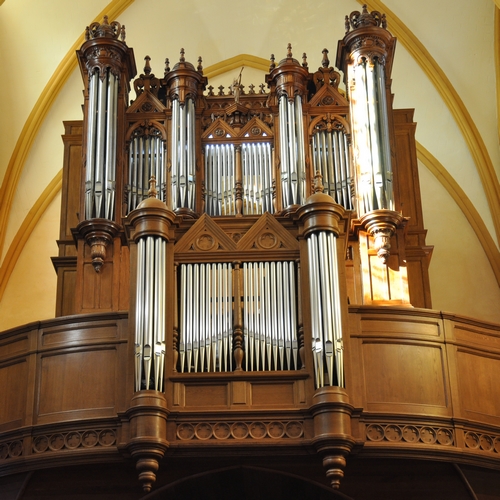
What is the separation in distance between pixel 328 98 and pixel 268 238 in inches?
154

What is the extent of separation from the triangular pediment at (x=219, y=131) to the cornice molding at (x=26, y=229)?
5.06 metres

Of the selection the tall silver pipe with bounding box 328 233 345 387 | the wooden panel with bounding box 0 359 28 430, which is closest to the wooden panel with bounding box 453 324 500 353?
the tall silver pipe with bounding box 328 233 345 387

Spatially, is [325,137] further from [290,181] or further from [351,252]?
[351,252]

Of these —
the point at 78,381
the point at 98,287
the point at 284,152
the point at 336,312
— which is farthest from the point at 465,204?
the point at 78,381

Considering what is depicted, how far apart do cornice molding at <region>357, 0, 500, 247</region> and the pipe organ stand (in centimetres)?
290

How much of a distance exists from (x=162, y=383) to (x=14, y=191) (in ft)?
29.2

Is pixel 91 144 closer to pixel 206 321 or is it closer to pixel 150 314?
pixel 150 314

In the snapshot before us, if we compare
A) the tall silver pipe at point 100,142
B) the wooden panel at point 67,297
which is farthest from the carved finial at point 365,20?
the wooden panel at point 67,297

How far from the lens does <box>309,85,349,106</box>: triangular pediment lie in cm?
1500

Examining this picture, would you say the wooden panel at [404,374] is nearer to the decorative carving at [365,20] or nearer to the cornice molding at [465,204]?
the decorative carving at [365,20]

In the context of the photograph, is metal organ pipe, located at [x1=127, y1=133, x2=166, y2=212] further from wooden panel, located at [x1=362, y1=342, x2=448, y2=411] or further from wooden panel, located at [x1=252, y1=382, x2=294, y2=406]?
wooden panel, located at [x1=362, y1=342, x2=448, y2=411]

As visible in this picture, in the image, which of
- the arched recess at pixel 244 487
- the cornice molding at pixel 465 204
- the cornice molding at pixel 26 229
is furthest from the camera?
the cornice molding at pixel 26 229

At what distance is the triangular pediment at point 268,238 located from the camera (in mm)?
11766

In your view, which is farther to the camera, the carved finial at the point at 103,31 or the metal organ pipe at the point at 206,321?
the carved finial at the point at 103,31
